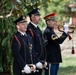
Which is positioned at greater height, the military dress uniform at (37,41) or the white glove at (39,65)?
the military dress uniform at (37,41)

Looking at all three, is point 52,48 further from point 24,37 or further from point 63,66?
point 63,66

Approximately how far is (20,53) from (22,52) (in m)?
0.04

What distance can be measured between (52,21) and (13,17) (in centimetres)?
119

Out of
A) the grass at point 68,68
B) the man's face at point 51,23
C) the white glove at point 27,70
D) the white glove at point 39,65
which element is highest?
the man's face at point 51,23

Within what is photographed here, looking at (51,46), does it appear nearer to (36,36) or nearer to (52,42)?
(52,42)

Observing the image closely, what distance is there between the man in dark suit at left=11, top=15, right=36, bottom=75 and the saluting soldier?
53.4 inches

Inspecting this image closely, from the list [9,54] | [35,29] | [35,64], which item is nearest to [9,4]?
[9,54]

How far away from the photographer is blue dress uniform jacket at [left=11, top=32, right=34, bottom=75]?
6.32 m

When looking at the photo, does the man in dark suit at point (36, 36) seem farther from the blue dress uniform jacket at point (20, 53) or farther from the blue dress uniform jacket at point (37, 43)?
the blue dress uniform jacket at point (20, 53)

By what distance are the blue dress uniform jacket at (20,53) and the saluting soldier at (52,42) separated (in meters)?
1.41

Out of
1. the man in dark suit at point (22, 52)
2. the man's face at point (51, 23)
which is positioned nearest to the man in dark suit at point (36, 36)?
the man in dark suit at point (22, 52)

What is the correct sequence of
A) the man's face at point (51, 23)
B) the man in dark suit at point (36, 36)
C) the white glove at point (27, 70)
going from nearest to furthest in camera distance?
the white glove at point (27, 70) < the man in dark suit at point (36, 36) < the man's face at point (51, 23)

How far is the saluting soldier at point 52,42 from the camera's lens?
308 inches

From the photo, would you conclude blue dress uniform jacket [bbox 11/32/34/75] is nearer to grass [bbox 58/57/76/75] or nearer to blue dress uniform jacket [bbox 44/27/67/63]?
blue dress uniform jacket [bbox 44/27/67/63]
